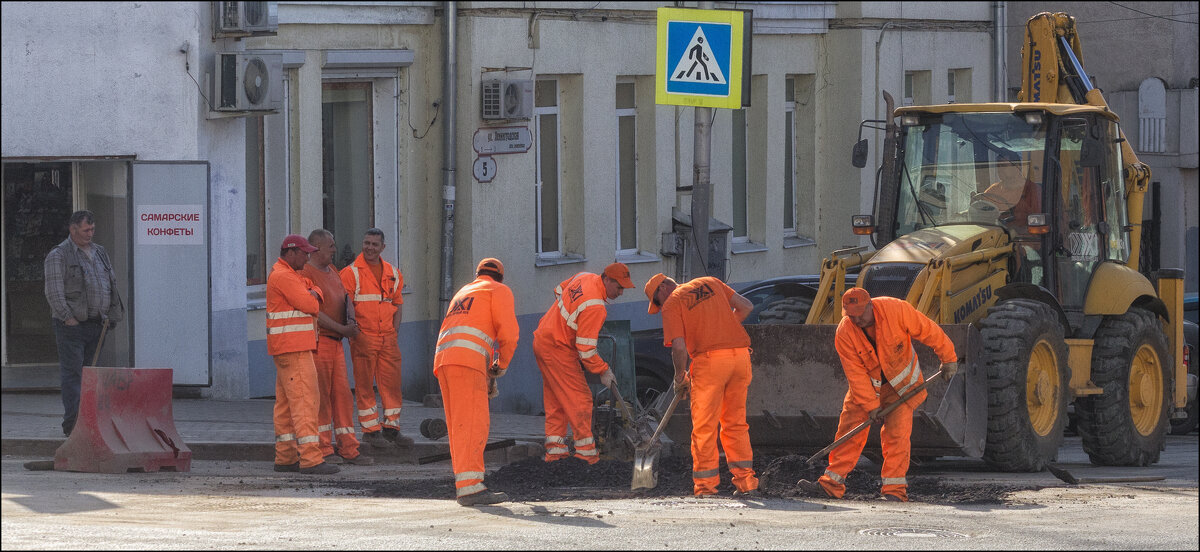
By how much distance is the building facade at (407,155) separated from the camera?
15.1 metres

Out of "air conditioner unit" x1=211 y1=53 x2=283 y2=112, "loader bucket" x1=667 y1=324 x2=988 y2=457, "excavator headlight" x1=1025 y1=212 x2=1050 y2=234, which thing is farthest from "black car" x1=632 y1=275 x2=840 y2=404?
"air conditioner unit" x1=211 y1=53 x2=283 y2=112

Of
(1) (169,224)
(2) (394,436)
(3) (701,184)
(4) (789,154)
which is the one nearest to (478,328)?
(2) (394,436)

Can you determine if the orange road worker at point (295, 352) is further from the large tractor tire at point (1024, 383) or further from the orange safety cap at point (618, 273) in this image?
the large tractor tire at point (1024, 383)

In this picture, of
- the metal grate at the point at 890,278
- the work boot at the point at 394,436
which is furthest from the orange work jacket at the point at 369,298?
the metal grate at the point at 890,278

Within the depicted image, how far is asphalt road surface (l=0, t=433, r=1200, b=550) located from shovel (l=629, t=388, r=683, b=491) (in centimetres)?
29

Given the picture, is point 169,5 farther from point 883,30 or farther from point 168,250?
point 883,30

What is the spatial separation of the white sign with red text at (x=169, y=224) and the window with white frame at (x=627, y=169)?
6344 millimetres

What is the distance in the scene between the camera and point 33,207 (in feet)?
51.9

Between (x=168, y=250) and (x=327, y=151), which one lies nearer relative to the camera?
(x=168, y=250)

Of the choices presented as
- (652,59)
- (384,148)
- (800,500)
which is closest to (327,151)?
(384,148)

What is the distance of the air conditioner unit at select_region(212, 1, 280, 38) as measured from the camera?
1528 cm

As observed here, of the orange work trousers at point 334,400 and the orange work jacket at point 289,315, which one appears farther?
the orange work trousers at point 334,400

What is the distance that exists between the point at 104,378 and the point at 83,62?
4.11 metres

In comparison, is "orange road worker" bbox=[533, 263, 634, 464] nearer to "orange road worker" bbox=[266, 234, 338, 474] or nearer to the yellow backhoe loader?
the yellow backhoe loader
